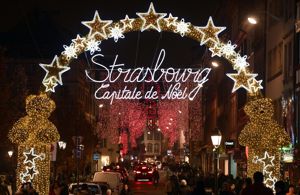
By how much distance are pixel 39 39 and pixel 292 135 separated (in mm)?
67848

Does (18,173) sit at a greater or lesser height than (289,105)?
lesser

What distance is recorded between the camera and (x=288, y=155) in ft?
125

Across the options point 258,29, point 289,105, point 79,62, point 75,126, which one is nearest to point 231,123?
point 75,126

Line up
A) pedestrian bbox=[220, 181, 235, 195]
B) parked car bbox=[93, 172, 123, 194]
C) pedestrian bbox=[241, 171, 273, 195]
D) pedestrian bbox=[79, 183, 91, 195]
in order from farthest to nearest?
parked car bbox=[93, 172, 123, 194]
pedestrian bbox=[79, 183, 91, 195]
pedestrian bbox=[220, 181, 235, 195]
pedestrian bbox=[241, 171, 273, 195]

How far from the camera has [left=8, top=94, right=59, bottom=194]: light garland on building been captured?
28.6m

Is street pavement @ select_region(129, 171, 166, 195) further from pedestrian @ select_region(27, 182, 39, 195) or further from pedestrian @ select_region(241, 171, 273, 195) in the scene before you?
pedestrian @ select_region(241, 171, 273, 195)

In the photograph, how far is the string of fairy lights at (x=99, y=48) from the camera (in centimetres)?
2798

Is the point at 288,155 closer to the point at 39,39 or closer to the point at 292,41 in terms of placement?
the point at 292,41

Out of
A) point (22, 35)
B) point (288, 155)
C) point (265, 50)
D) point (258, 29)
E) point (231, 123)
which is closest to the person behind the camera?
point (288, 155)

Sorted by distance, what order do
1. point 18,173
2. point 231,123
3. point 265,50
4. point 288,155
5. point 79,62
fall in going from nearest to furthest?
point 18,173
point 288,155
point 265,50
point 231,123
point 79,62

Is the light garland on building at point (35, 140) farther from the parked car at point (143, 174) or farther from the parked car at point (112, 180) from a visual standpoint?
the parked car at point (143, 174)

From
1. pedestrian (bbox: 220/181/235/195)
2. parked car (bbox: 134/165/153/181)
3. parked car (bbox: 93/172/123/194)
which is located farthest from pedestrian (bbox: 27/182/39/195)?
parked car (bbox: 134/165/153/181)

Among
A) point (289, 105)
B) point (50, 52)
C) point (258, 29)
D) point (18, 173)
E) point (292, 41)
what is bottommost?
point (18, 173)

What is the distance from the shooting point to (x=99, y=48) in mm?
30125
